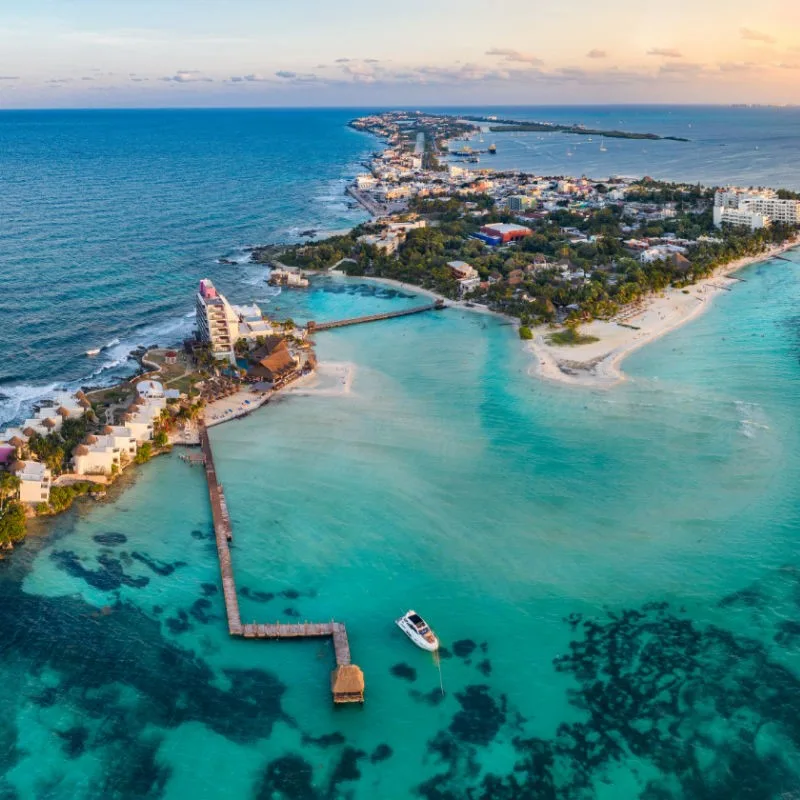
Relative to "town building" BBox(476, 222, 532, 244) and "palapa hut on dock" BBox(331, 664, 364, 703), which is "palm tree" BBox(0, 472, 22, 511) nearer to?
"palapa hut on dock" BBox(331, 664, 364, 703)

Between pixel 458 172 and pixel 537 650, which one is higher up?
pixel 458 172

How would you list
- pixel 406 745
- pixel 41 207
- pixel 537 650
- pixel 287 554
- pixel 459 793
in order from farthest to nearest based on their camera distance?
pixel 41 207 < pixel 287 554 < pixel 537 650 < pixel 406 745 < pixel 459 793

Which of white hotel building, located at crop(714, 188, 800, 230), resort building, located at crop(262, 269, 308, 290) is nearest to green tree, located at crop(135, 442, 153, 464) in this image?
resort building, located at crop(262, 269, 308, 290)

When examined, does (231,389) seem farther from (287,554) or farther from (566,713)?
(566,713)

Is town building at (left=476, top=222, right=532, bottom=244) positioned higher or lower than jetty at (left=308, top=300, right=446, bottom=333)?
higher

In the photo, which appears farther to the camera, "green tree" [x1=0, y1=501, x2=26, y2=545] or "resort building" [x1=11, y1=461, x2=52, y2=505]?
"resort building" [x1=11, y1=461, x2=52, y2=505]

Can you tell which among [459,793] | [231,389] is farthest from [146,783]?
[231,389]

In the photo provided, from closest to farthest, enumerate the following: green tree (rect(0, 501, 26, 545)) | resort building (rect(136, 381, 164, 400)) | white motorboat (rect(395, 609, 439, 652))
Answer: white motorboat (rect(395, 609, 439, 652)) < green tree (rect(0, 501, 26, 545)) < resort building (rect(136, 381, 164, 400))

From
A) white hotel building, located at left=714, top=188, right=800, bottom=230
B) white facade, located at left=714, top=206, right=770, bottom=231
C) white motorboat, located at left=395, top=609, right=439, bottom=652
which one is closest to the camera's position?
white motorboat, located at left=395, top=609, right=439, bottom=652
